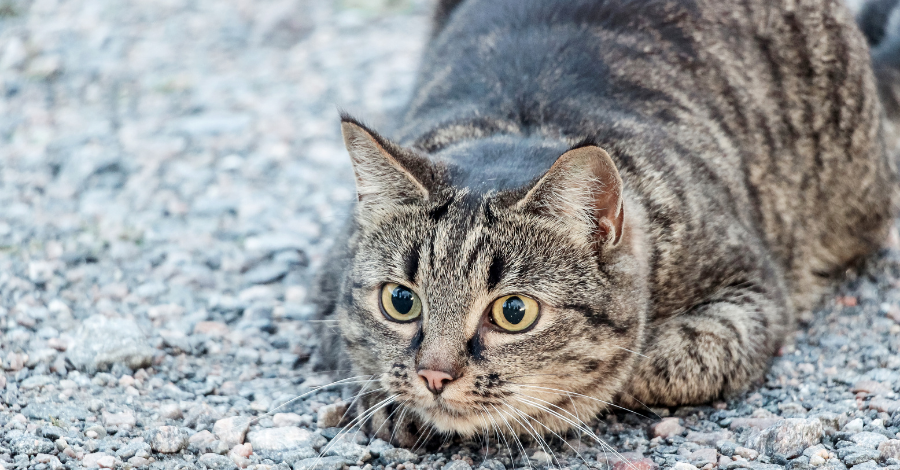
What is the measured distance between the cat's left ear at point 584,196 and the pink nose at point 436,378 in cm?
64

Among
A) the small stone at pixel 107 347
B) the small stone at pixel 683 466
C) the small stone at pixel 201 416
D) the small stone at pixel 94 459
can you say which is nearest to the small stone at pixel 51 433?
the small stone at pixel 94 459

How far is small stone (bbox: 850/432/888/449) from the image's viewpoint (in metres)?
3.07

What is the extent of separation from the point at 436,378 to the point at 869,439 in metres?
1.49

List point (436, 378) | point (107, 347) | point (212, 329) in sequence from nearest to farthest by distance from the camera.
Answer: point (436, 378)
point (107, 347)
point (212, 329)

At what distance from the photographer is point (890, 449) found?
301 centimetres

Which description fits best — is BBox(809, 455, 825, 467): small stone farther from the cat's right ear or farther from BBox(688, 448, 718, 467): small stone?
the cat's right ear

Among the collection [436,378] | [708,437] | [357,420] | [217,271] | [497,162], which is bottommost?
[217,271]

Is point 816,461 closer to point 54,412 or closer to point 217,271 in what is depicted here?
point 54,412

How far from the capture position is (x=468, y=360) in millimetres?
3008

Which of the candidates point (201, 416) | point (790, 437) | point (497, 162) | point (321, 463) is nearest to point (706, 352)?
point (790, 437)

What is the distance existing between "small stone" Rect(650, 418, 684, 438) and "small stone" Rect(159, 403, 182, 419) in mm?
1770

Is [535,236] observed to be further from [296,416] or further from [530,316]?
[296,416]

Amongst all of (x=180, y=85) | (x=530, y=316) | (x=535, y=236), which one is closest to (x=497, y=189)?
(x=535, y=236)

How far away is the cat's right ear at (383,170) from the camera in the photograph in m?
3.14
